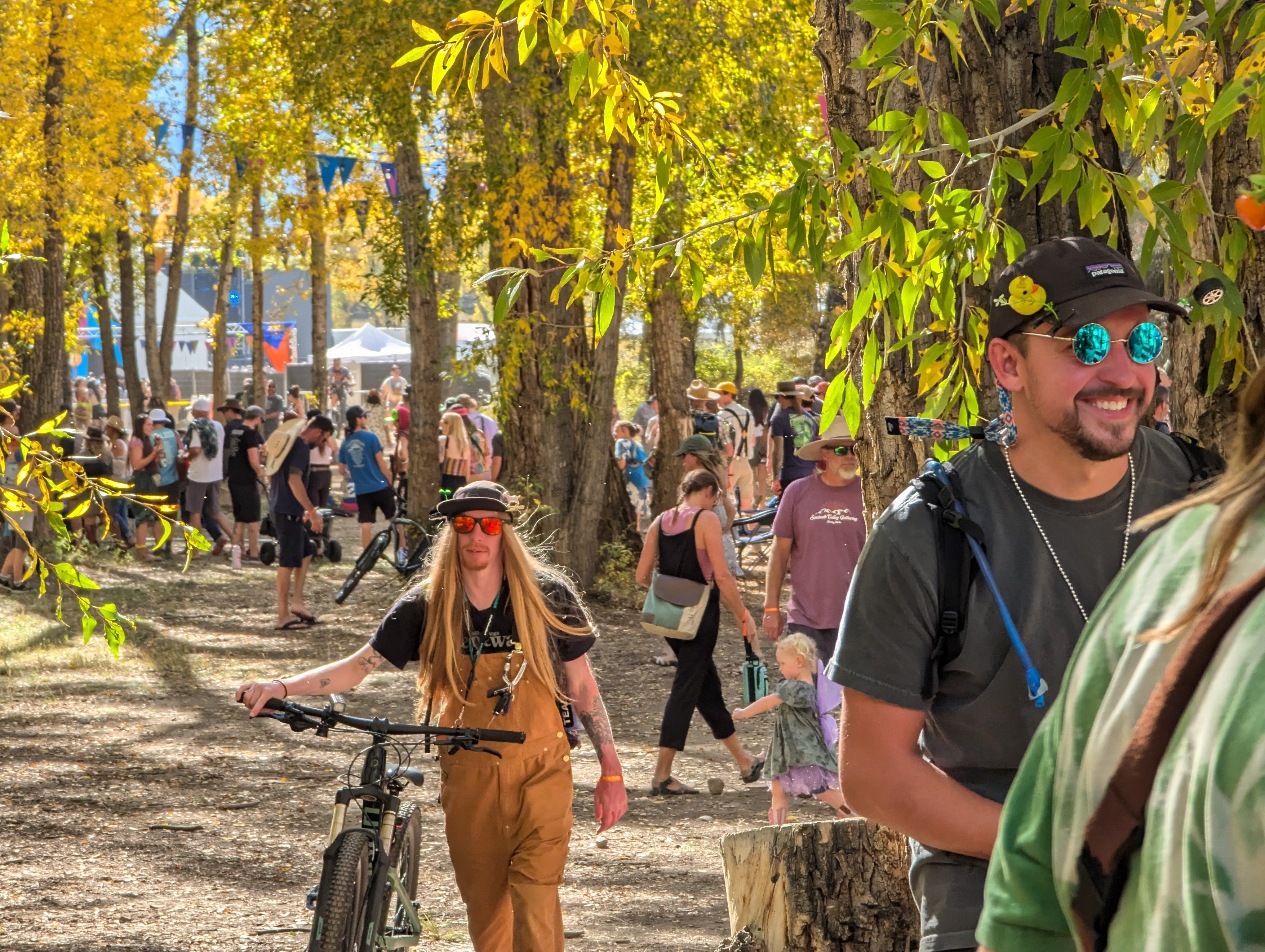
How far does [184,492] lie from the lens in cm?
2039

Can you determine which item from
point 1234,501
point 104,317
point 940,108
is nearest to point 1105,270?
point 940,108

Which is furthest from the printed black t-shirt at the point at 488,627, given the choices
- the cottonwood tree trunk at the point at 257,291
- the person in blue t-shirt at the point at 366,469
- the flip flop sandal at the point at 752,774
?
the cottonwood tree trunk at the point at 257,291

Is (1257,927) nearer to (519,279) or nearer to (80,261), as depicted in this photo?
(519,279)

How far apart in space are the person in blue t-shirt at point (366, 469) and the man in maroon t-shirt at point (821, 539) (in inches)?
351

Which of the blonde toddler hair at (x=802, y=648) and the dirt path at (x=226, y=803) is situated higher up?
the blonde toddler hair at (x=802, y=648)

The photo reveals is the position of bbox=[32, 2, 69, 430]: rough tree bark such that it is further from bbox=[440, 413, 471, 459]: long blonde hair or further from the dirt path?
bbox=[440, 413, 471, 459]: long blonde hair

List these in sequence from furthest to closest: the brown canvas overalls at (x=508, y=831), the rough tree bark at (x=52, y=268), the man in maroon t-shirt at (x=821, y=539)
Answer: the rough tree bark at (x=52, y=268)
the man in maroon t-shirt at (x=821, y=539)
the brown canvas overalls at (x=508, y=831)

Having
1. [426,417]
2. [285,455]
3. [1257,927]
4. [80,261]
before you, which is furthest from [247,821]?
[80,261]

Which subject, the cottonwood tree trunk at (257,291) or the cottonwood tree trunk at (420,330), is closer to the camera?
the cottonwood tree trunk at (420,330)

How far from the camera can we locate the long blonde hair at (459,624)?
4.89 m

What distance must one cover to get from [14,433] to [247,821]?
3.80 metres

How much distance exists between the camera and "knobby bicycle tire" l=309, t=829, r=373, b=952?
178 inches

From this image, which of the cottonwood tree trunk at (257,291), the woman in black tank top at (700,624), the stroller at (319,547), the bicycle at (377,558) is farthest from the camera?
the cottonwood tree trunk at (257,291)

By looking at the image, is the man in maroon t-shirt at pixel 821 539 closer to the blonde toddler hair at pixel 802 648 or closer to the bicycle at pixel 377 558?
the blonde toddler hair at pixel 802 648
